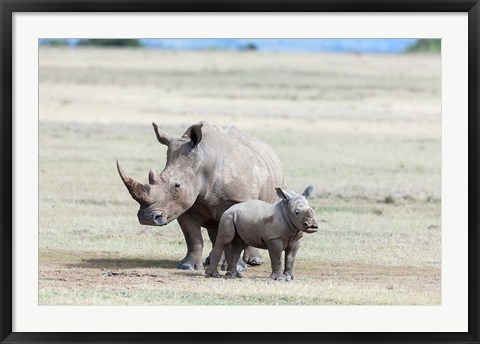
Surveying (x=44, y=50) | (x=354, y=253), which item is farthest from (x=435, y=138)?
(x=44, y=50)

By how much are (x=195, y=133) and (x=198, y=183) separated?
23.5 inches

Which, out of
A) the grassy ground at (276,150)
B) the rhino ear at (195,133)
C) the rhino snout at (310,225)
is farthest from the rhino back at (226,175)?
the rhino snout at (310,225)

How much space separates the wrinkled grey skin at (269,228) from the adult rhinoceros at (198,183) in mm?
623

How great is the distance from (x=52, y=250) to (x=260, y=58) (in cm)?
3773

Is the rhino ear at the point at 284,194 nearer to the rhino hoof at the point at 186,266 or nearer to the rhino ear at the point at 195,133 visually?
the rhino ear at the point at 195,133

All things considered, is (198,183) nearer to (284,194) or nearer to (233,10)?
(284,194)

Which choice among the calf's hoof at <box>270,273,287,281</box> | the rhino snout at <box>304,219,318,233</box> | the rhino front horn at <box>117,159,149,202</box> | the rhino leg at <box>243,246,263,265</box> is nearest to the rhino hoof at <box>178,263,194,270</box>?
the rhino leg at <box>243,246,263,265</box>

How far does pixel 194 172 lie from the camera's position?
628 inches

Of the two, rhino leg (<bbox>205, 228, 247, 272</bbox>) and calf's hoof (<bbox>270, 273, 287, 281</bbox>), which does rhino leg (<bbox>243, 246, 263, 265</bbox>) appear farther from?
calf's hoof (<bbox>270, 273, 287, 281</bbox>)

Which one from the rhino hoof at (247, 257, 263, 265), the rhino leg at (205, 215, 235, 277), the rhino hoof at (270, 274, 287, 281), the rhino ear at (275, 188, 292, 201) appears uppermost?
the rhino ear at (275, 188, 292, 201)

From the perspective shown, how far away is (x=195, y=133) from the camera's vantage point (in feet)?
52.4

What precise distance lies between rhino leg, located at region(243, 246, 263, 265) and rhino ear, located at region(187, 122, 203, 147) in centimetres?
189

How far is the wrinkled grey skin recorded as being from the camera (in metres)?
15.0

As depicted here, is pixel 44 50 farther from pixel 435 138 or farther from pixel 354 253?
pixel 354 253
